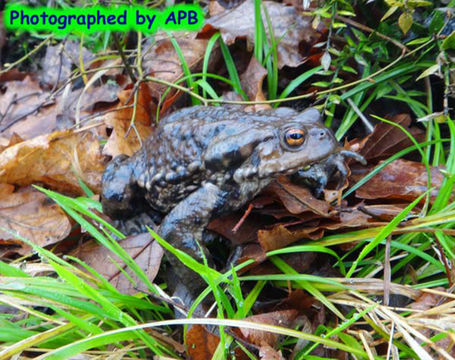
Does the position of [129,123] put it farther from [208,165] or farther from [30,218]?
[208,165]

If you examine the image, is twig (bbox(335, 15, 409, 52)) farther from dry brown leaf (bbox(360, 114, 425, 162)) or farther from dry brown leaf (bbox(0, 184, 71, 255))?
dry brown leaf (bbox(0, 184, 71, 255))

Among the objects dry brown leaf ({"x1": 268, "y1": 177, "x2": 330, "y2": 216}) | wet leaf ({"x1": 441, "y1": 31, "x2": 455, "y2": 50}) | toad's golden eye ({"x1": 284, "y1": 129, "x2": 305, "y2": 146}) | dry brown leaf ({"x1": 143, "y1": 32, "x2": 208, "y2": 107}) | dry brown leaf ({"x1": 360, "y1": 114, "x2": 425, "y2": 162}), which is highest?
wet leaf ({"x1": 441, "y1": 31, "x2": 455, "y2": 50})

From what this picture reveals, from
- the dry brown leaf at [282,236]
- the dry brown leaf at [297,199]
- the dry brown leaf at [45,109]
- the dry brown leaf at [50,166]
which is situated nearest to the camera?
the dry brown leaf at [282,236]

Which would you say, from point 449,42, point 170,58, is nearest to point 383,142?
point 449,42

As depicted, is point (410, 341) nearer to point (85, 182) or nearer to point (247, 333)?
point (247, 333)

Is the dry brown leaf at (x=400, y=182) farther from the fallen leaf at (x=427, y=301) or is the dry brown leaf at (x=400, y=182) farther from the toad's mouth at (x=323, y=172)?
the fallen leaf at (x=427, y=301)

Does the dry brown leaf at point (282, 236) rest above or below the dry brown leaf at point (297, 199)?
below

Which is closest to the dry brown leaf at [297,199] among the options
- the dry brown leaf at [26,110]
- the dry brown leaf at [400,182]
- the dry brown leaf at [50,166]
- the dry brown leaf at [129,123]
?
the dry brown leaf at [400,182]

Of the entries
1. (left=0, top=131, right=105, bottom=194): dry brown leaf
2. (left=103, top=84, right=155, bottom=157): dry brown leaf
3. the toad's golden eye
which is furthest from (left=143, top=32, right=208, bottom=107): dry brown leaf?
the toad's golden eye
